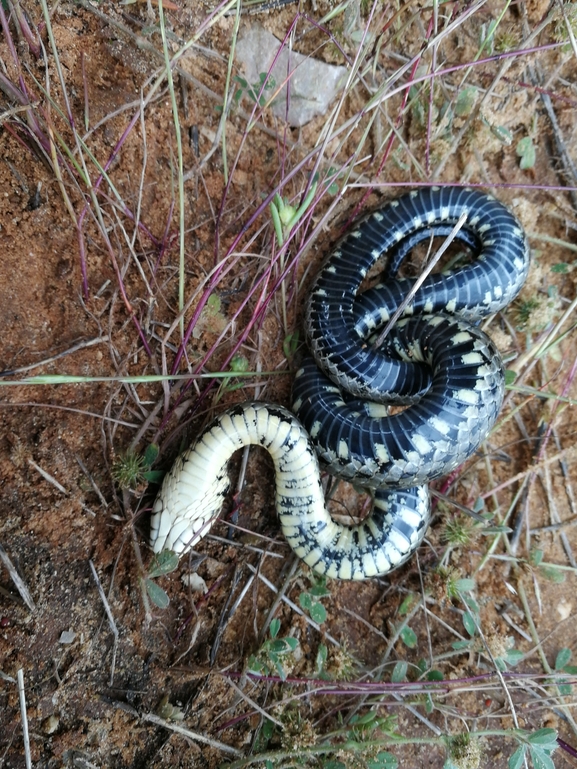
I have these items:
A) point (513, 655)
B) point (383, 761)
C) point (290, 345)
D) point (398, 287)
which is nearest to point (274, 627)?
point (383, 761)

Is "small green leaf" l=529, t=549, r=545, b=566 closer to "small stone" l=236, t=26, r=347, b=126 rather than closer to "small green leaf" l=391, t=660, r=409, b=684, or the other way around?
"small green leaf" l=391, t=660, r=409, b=684

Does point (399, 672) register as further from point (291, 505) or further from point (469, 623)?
point (291, 505)

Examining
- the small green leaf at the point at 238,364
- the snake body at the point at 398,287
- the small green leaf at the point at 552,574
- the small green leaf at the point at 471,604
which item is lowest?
the small green leaf at the point at 471,604

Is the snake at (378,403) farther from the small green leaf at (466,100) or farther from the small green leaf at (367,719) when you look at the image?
the small green leaf at (367,719)

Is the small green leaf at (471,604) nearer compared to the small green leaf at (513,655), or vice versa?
the small green leaf at (513,655)

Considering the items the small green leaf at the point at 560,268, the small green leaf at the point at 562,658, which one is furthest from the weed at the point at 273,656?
the small green leaf at the point at 560,268

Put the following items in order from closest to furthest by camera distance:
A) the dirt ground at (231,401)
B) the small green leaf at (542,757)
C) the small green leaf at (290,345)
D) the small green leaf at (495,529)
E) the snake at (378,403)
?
the small green leaf at (542,757)
the dirt ground at (231,401)
the snake at (378,403)
the small green leaf at (495,529)
the small green leaf at (290,345)

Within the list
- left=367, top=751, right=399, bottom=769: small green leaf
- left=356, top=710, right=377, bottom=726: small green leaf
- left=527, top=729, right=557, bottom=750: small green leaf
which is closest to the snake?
left=356, top=710, right=377, bottom=726: small green leaf
